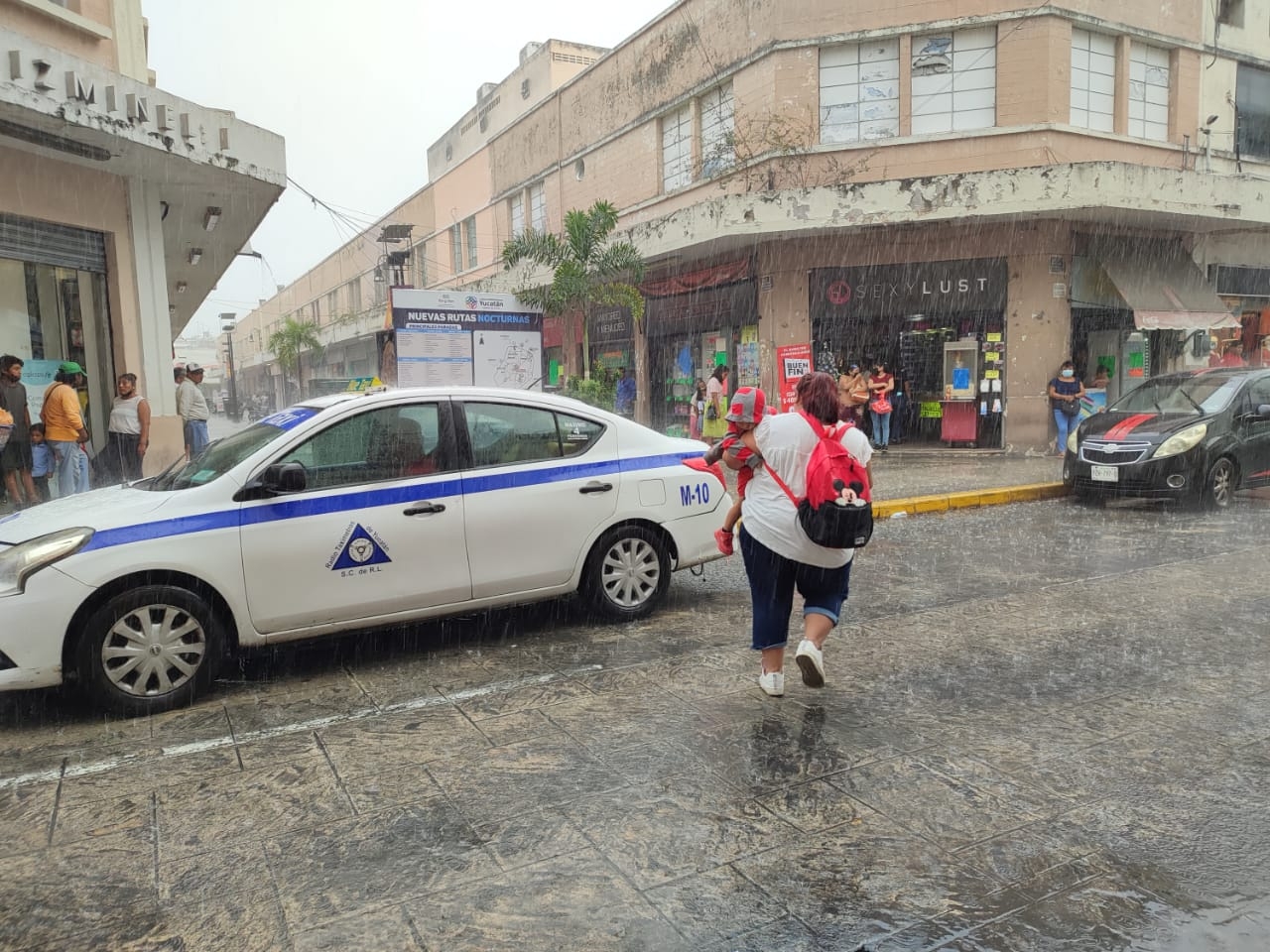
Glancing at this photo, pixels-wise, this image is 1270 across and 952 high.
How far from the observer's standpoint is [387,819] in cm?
339

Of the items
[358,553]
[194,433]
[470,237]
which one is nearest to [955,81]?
[194,433]

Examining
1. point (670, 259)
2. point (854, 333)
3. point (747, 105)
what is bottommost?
point (854, 333)

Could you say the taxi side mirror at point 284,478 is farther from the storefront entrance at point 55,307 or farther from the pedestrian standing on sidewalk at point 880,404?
the pedestrian standing on sidewalk at point 880,404

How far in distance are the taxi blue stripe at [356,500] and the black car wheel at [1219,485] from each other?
7209mm

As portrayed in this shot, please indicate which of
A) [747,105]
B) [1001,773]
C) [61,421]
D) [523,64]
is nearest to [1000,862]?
[1001,773]

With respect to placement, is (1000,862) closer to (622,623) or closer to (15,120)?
(622,623)

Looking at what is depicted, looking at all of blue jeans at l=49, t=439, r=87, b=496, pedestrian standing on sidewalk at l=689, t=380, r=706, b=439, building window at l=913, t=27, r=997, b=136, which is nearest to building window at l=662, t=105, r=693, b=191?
pedestrian standing on sidewalk at l=689, t=380, r=706, b=439

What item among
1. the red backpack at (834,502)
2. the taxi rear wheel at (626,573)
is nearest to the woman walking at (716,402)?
the taxi rear wheel at (626,573)

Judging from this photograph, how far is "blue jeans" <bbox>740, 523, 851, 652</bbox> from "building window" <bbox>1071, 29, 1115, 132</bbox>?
1438 centimetres

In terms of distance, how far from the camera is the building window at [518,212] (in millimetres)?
26781

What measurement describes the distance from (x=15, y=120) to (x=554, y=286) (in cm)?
748

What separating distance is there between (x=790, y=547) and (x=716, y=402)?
13209 mm

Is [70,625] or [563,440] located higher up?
[563,440]

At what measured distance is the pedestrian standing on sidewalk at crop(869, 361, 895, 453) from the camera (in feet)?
52.6
